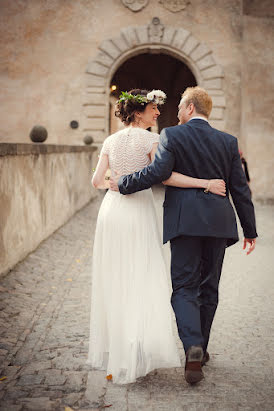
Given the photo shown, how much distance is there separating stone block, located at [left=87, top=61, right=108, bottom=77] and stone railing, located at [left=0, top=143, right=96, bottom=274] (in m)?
5.60

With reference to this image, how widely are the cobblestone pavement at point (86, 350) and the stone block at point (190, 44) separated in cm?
986

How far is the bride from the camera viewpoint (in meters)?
2.86

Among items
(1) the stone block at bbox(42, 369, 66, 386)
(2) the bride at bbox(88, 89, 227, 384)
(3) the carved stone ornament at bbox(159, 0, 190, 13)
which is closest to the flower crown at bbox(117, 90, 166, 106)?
(2) the bride at bbox(88, 89, 227, 384)

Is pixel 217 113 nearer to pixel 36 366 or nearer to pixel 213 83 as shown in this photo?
pixel 213 83

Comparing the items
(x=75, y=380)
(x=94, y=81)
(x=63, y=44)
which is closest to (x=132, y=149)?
(x=75, y=380)

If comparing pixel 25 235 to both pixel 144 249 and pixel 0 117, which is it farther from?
pixel 0 117

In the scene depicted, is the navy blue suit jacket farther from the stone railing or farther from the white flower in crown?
the stone railing

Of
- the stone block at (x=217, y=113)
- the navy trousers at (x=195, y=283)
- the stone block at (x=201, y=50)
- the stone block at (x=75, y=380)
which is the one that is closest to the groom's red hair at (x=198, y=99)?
the navy trousers at (x=195, y=283)

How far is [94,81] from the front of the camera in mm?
14375

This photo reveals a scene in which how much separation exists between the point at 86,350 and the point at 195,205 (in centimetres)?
127

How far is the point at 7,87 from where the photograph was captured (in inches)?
563

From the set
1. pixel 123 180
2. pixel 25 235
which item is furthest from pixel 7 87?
pixel 123 180

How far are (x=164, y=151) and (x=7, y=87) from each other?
12.5 m

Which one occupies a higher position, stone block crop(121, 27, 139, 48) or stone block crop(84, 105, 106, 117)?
stone block crop(121, 27, 139, 48)
